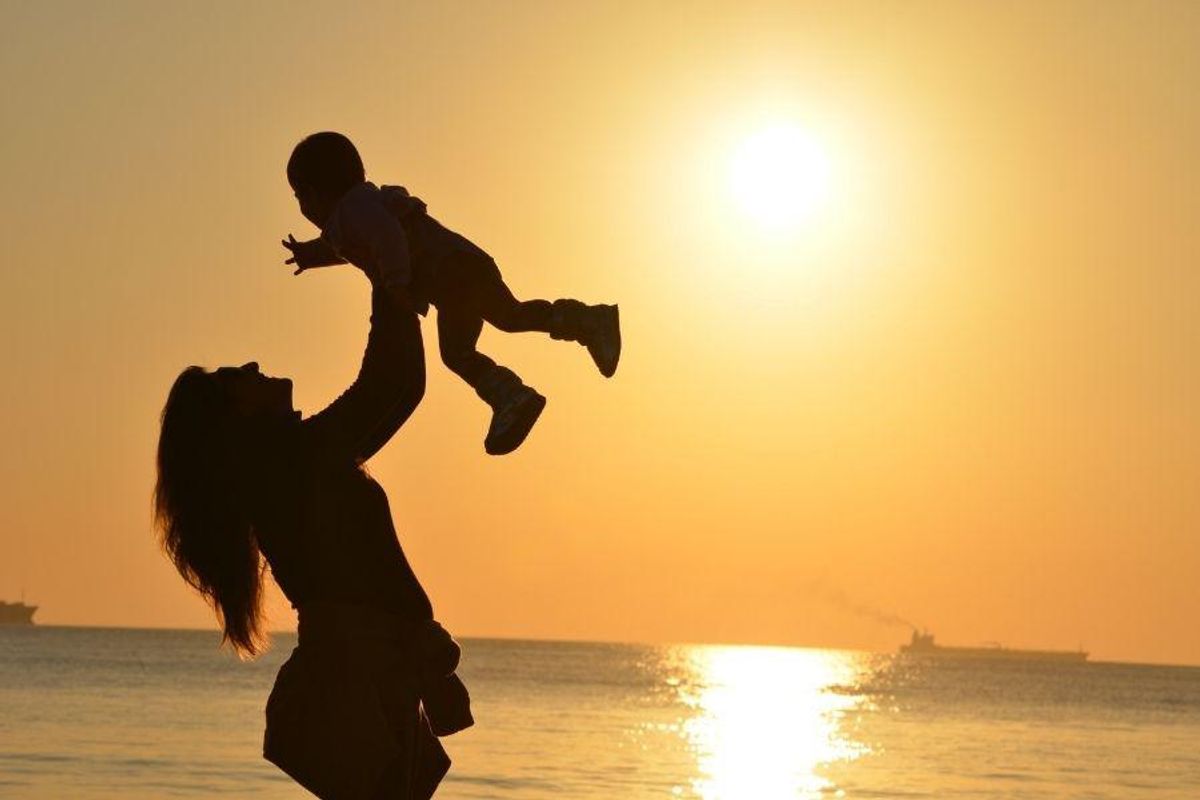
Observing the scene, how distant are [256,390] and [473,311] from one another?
0.82m

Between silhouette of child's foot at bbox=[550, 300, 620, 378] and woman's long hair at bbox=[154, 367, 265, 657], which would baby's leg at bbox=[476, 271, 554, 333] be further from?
woman's long hair at bbox=[154, 367, 265, 657]

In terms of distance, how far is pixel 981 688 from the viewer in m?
119

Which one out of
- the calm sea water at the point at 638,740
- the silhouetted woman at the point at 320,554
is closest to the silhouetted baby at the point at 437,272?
the silhouetted woman at the point at 320,554

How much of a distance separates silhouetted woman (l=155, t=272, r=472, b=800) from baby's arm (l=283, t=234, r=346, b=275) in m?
0.64

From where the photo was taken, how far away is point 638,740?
5084 cm

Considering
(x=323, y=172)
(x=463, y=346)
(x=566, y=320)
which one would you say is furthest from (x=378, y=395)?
(x=566, y=320)

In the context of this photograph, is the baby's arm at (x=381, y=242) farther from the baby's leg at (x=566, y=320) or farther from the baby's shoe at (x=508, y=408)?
the baby's leg at (x=566, y=320)

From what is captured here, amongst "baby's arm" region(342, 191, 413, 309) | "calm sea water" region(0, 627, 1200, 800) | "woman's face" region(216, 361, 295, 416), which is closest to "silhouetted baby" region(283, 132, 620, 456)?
"baby's arm" region(342, 191, 413, 309)

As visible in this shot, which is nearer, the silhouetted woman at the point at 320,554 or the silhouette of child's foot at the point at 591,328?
the silhouetted woman at the point at 320,554

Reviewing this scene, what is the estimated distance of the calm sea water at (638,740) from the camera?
35.1 metres

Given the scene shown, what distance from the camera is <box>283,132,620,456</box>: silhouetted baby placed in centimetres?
468

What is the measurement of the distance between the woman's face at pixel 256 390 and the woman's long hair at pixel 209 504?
3 cm

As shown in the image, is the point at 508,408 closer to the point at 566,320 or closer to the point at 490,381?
the point at 490,381

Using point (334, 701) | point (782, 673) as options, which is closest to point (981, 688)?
point (782, 673)
